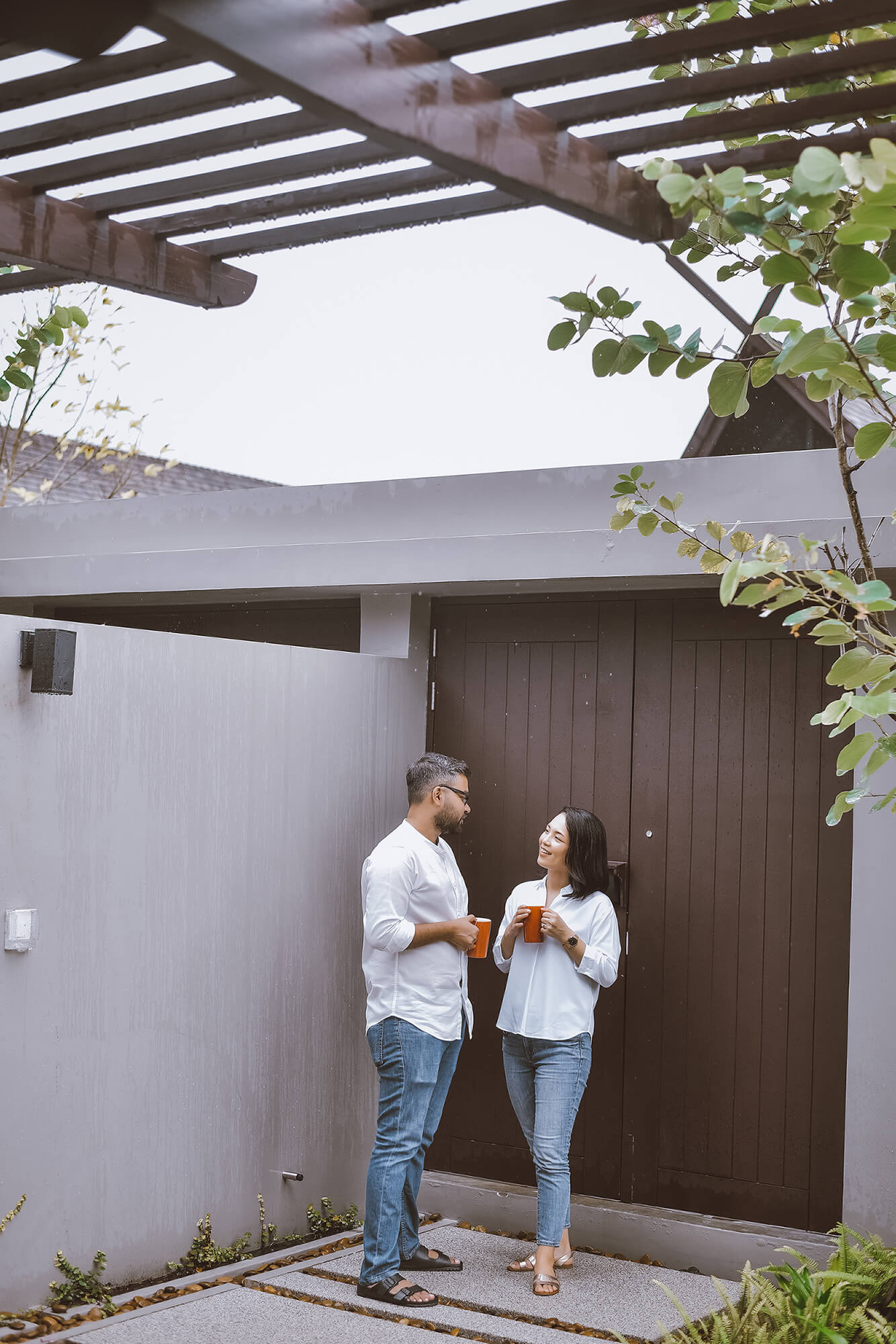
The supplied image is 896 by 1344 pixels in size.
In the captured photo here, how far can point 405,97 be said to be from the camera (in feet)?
8.71

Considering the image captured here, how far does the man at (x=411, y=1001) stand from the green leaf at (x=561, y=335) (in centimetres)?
214

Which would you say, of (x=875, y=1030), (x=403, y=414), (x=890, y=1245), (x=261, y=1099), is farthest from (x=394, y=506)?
(x=403, y=414)

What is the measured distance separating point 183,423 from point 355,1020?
1502cm

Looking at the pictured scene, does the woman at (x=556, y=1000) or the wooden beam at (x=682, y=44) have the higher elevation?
the wooden beam at (x=682, y=44)

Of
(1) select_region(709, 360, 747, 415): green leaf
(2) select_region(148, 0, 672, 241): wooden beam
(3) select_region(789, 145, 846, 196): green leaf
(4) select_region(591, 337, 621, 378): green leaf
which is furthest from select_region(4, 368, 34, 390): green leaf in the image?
(3) select_region(789, 145, 846, 196): green leaf

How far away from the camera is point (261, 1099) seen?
5461 millimetres

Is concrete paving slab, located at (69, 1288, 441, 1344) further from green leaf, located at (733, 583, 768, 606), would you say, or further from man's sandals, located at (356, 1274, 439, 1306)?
green leaf, located at (733, 583, 768, 606)

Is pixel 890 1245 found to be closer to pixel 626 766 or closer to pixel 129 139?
Result: pixel 626 766

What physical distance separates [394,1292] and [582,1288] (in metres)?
0.75

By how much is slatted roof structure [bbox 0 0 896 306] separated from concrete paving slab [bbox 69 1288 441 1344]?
3215mm

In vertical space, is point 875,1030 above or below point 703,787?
below

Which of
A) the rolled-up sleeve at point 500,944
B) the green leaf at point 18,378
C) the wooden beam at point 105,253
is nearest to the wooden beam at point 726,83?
the wooden beam at point 105,253

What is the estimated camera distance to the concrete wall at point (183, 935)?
4527mm

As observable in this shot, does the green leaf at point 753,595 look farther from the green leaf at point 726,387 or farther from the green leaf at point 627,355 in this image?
the green leaf at point 627,355
